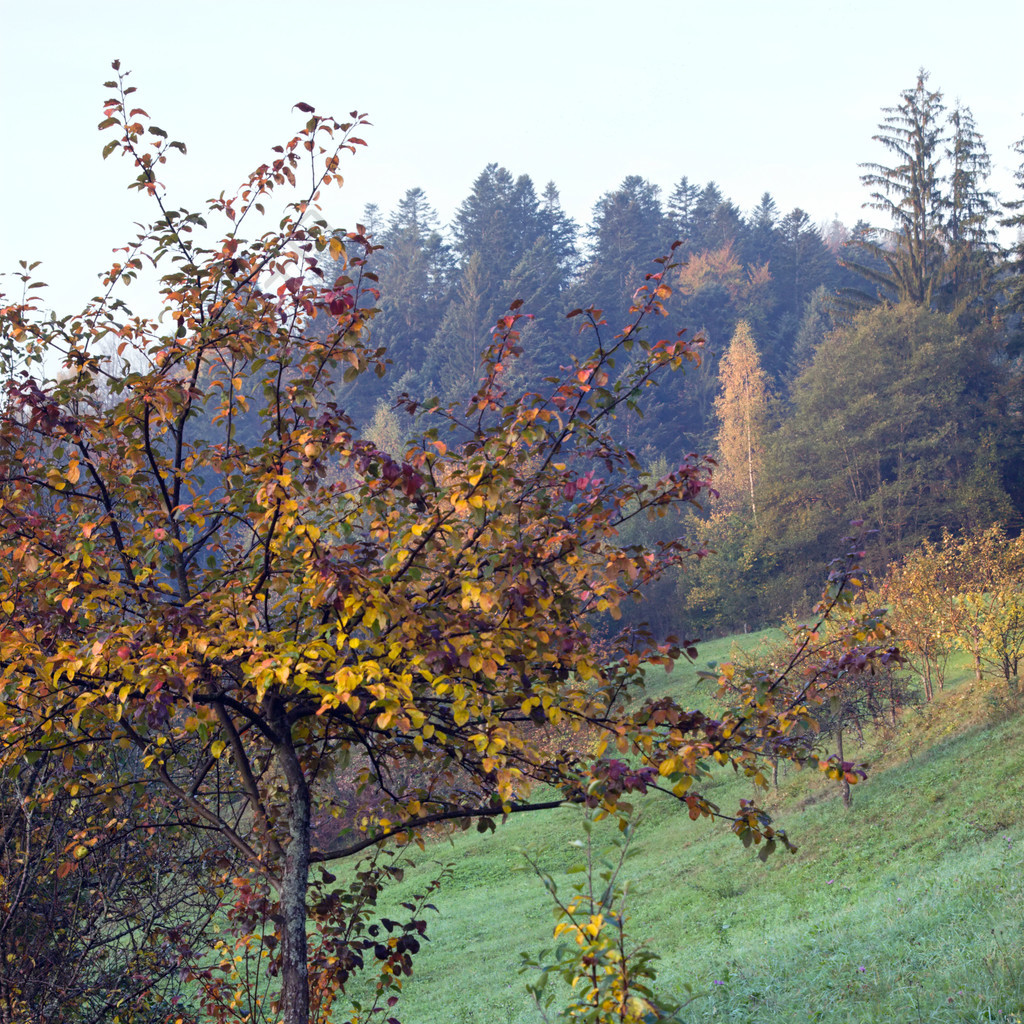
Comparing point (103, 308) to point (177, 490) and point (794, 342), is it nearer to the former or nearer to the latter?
point (177, 490)

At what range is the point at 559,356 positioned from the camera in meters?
58.3

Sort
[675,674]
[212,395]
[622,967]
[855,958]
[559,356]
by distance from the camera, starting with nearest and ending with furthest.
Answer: [622,967] < [212,395] < [855,958] < [675,674] < [559,356]

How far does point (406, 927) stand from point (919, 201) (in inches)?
1744

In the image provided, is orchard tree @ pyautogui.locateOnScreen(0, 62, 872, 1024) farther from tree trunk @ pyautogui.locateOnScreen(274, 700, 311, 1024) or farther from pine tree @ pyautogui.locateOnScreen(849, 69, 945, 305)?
pine tree @ pyautogui.locateOnScreen(849, 69, 945, 305)

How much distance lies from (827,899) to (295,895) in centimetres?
877

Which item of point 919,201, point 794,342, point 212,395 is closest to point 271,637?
point 212,395

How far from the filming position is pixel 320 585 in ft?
11.7

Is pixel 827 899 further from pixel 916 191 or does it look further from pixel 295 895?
pixel 916 191

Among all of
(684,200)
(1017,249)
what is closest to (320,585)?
(1017,249)

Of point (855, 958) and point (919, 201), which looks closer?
point (855, 958)

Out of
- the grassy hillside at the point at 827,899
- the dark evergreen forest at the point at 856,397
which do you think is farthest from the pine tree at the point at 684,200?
the grassy hillside at the point at 827,899

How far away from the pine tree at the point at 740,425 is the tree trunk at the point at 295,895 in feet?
148

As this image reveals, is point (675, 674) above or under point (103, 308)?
under

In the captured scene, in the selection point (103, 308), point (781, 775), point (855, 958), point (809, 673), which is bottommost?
point (781, 775)
